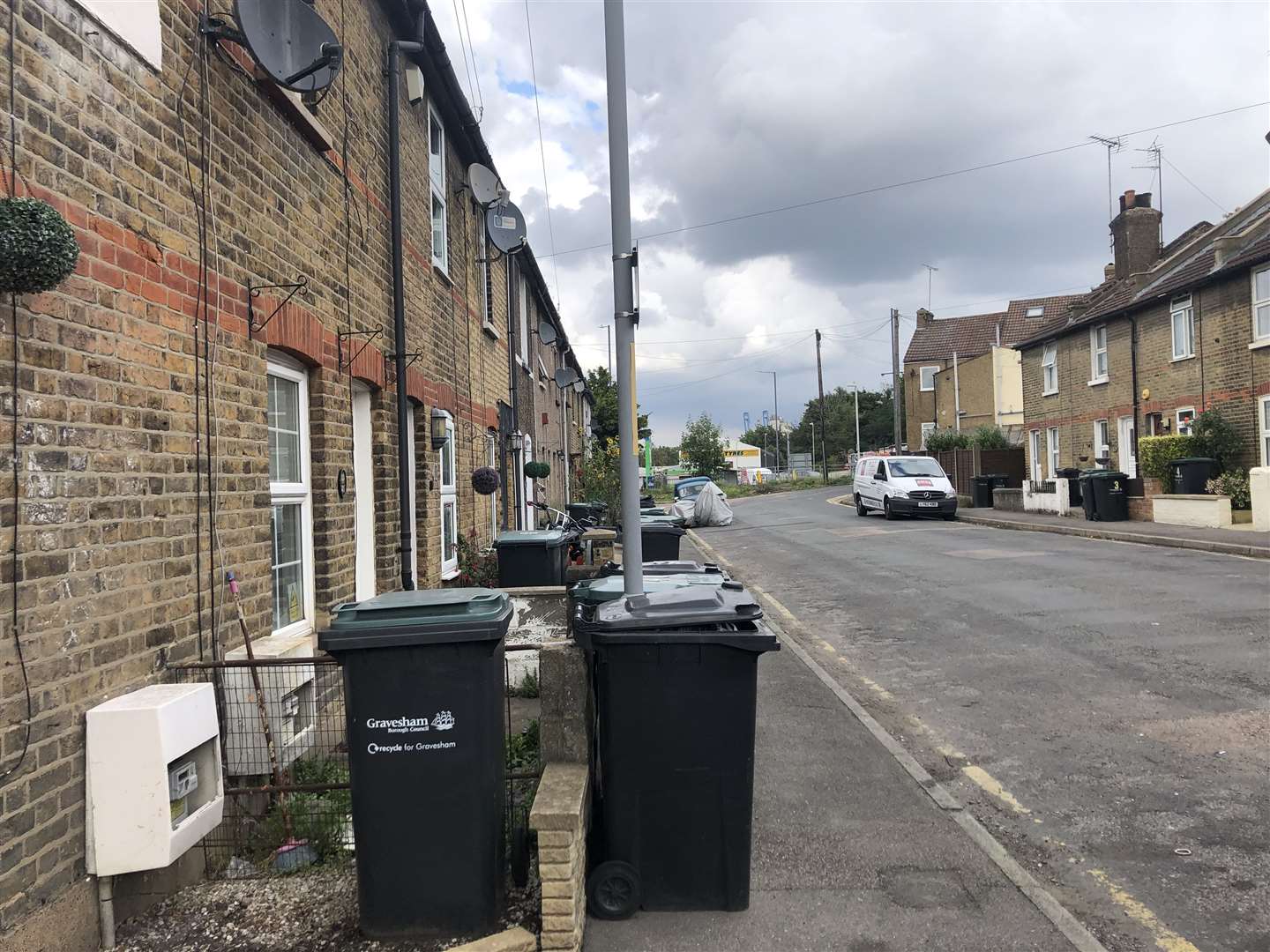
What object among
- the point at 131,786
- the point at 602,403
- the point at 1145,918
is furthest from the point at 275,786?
the point at 602,403

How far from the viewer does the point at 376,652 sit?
3.13m

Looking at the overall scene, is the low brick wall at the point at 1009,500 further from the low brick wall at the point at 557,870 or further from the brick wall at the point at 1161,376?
the low brick wall at the point at 557,870

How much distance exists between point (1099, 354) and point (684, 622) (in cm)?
2624

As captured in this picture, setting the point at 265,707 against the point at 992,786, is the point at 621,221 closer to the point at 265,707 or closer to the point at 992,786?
the point at 265,707

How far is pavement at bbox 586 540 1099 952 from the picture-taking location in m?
3.28

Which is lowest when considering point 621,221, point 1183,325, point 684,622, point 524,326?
point 684,622

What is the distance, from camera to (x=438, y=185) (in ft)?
31.3

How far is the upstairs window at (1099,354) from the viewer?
2534cm

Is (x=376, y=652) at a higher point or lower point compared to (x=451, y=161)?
lower

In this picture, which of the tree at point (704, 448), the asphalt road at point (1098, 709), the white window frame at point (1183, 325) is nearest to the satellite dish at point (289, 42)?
the asphalt road at point (1098, 709)

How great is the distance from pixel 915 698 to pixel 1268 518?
13.1 meters

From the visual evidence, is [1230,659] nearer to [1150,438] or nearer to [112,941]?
[112,941]

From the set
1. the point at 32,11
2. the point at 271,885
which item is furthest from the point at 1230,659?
the point at 32,11

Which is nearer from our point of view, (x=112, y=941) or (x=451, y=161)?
(x=112, y=941)
